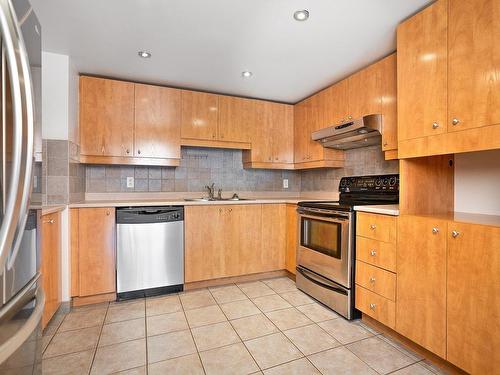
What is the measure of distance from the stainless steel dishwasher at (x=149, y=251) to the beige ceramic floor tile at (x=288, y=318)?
103 cm

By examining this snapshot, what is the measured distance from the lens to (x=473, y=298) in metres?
1.38

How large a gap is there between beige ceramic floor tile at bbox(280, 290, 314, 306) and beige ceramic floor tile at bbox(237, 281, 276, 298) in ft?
0.52

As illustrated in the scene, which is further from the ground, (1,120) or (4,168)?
(1,120)

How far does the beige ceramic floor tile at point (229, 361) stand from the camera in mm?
1563

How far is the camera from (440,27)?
5.20 feet

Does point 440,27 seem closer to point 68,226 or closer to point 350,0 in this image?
point 350,0

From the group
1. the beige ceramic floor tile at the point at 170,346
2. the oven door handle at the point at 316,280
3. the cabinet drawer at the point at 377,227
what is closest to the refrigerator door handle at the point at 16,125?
the beige ceramic floor tile at the point at 170,346

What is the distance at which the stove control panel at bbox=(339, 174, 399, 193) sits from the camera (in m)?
2.44

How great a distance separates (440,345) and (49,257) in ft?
8.64

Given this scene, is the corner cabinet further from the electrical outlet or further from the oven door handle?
the electrical outlet

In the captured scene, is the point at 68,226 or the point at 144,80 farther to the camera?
the point at 144,80

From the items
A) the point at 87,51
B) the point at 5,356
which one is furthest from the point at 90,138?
the point at 5,356

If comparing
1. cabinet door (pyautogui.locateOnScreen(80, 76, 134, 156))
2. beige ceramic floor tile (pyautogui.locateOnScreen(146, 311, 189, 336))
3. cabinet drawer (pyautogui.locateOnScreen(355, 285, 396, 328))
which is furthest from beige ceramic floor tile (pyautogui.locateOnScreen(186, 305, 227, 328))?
cabinet door (pyautogui.locateOnScreen(80, 76, 134, 156))

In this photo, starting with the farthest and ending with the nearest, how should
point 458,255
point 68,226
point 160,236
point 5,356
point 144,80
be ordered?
point 144,80 < point 160,236 < point 68,226 < point 458,255 < point 5,356
